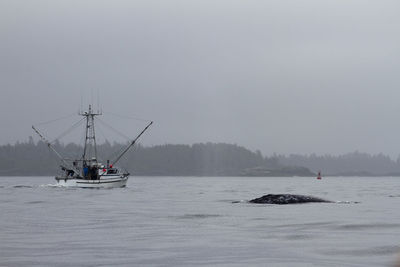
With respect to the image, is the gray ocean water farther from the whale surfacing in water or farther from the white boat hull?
the white boat hull

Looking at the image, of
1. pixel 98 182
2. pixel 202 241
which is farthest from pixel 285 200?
pixel 98 182

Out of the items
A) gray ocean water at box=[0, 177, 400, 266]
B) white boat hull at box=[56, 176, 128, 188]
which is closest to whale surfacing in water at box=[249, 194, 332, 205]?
gray ocean water at box=[0, 177, 400, 266]

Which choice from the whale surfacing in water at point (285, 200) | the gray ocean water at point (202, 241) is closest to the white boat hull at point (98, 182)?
the whale surfacing in water at point (285, 200)

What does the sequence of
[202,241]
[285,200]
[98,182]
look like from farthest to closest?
[98,182] < [285,200] < [202,241]

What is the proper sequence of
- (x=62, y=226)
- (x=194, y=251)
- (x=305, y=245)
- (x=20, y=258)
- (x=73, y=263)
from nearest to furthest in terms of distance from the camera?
(x=73, y=263)
(x=20, y=258)
(x=194, y=251)
(x=305, y=245)
(x=62, y=226)

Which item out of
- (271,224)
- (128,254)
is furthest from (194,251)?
(271,224)

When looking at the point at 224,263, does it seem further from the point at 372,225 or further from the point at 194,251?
the point at 372,225

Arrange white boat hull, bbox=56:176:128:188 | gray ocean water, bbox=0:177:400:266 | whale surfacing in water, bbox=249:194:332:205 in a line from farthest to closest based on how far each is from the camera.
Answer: white boat hull, bbox=56:176:128:188, whale surfacing in water, bbox=249:194:332:205, gray ocean water, bbox=0:177:400:266

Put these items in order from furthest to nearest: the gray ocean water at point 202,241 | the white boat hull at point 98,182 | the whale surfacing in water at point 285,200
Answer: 1. the white boat hull at point 98,182
2. the whale surfacing in water at point 285,200
3. the gray ocean water at point 202,241

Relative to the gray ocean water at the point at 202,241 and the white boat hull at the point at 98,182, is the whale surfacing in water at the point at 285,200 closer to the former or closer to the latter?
the gray ocean water at the point at 202,241

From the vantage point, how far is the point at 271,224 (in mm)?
28234

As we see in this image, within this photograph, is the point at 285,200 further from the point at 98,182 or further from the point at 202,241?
the point at 98,182

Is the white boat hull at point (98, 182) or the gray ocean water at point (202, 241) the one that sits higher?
the white boat hull at point (98, 182)

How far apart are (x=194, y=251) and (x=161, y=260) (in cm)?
208
